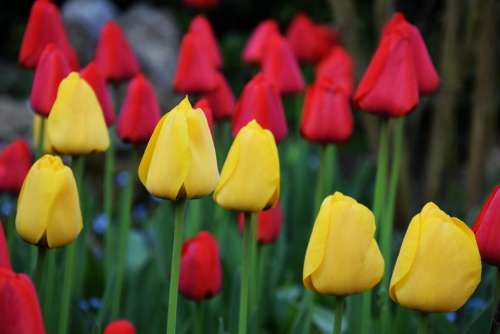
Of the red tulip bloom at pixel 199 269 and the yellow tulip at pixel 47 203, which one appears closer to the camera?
the yellow tulip at pixel 47 203

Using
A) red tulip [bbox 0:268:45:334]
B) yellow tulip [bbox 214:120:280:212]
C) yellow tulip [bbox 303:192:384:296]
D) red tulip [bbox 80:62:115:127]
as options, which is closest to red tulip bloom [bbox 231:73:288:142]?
red tulip [bbox 80:62:115:127]

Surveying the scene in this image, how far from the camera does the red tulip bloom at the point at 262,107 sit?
77.2 inches

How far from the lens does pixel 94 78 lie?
6.85 feet

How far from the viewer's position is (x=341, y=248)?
1466 millimetres

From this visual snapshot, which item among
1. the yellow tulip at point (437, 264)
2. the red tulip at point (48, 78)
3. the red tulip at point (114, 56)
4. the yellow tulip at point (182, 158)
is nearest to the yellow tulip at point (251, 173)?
the yellow tulip at point (182, 158)

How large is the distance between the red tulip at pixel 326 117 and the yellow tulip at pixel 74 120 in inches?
20.1

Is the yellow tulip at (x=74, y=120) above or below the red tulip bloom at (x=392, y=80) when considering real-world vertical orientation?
below

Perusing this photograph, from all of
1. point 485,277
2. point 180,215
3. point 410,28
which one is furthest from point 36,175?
point 485,277

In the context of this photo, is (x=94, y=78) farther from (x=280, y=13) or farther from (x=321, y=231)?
(x=280, y=13)

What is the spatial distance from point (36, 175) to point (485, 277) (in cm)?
141

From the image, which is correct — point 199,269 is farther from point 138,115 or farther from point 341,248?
point 341,248

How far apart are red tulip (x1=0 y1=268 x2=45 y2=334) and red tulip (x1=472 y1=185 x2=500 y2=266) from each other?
705 mm

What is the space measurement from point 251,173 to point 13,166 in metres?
0.82

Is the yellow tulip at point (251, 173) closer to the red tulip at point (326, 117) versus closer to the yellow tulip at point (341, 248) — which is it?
the yellow tulip at point (341, 248)
